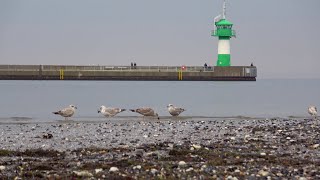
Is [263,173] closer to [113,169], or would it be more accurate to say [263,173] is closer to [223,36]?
[113,169]

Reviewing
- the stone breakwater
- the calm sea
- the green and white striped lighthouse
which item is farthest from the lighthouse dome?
the stone breakwater

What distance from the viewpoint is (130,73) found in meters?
Answer: 91.6

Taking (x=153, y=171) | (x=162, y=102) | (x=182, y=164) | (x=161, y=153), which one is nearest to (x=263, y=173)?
(x=182, y=164)

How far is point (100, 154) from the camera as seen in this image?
1226cm

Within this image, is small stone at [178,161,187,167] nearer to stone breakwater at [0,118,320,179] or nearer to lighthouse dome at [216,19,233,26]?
stone breakwater at [0,118,320,179]

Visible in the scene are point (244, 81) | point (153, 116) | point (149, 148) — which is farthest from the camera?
point (244, 81)

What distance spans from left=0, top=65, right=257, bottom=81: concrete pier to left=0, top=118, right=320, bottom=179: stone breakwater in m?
70.1

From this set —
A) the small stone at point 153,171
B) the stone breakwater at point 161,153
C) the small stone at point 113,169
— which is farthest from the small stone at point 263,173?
the small stone at point 113,169

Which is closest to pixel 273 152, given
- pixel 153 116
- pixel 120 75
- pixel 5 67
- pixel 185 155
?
pixel 185 155

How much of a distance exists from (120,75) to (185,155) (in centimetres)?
8021

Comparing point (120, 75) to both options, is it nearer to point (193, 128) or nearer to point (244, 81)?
point (244, 81)

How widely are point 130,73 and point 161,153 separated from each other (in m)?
79.4

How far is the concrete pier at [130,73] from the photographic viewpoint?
290 ft

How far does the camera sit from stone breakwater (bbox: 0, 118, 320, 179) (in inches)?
396
